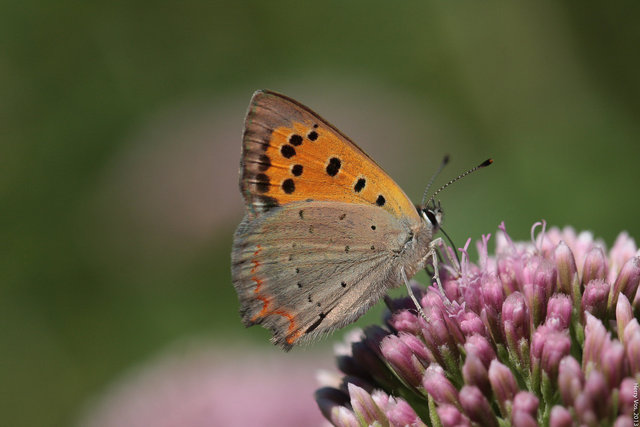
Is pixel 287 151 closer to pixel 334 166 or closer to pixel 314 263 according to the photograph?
pixel 334 166

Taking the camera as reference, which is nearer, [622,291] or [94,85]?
[622,291]

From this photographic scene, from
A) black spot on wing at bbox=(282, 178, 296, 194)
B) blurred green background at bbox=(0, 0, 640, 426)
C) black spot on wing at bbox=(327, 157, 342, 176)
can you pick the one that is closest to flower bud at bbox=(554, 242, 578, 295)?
black spot on wing at bbox=(327, 157, 342, 176)

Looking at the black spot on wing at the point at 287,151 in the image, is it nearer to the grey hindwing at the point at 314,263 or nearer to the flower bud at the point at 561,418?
the grey hindwing at the point at 314,263

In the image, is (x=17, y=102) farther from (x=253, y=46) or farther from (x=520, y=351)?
(x=520, y=351)

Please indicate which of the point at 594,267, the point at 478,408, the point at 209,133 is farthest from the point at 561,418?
the point at 209,133

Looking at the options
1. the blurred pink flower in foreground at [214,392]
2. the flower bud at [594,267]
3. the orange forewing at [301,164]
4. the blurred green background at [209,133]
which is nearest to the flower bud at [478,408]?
the flower bud at [594,267]

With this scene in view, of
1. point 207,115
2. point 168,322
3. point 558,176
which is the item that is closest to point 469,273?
point 558,176

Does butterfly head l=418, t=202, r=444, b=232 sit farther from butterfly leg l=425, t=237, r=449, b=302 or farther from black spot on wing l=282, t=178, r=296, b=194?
black spot on wing l=282, t=178, r=296, b=194
